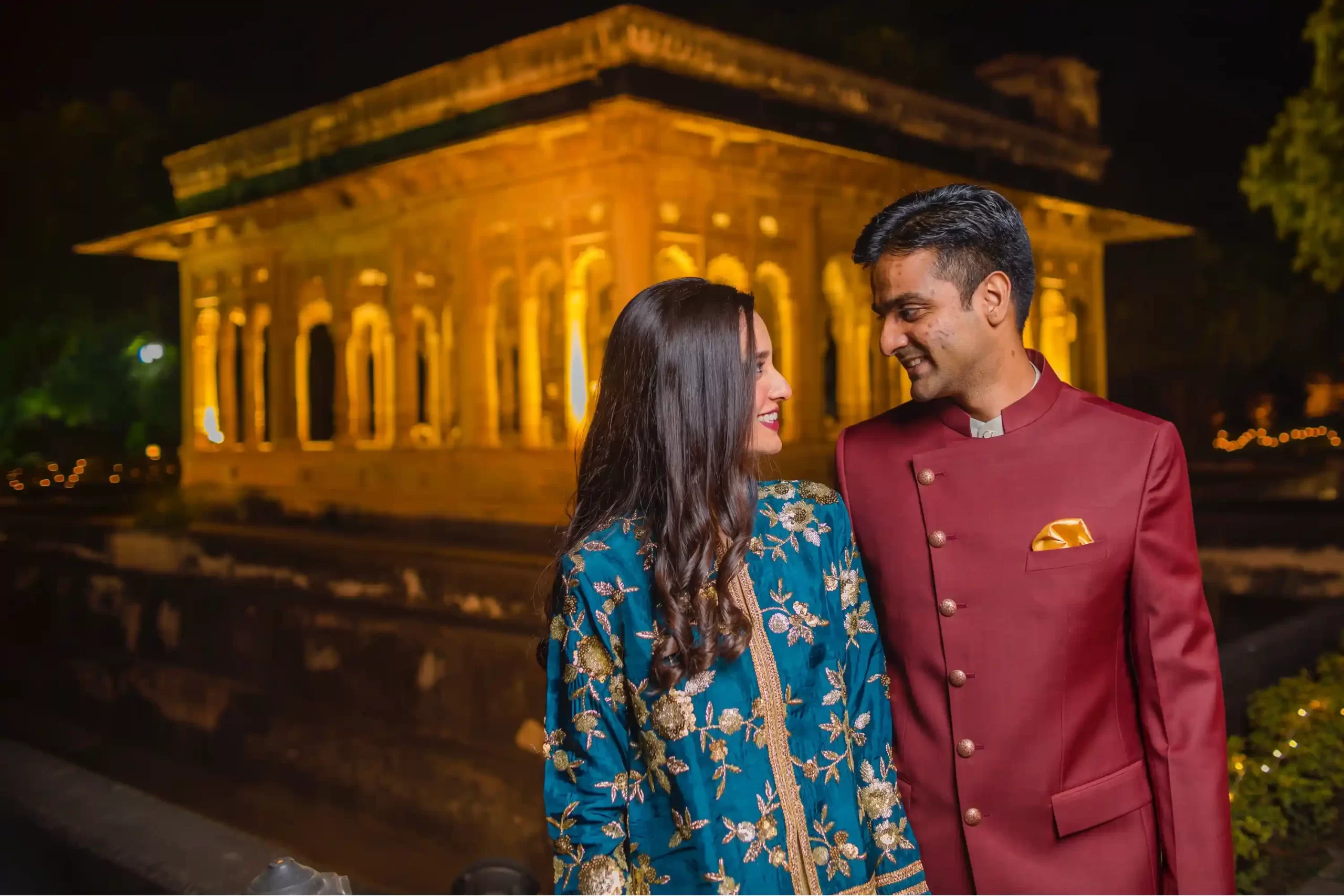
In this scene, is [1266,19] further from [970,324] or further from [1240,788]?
[970,324]

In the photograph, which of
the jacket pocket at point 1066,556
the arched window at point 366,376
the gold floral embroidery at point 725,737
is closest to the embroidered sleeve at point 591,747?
the gold floral embroidery at point 725,737

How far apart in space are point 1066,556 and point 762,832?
55 cm

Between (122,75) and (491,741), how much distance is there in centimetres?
530

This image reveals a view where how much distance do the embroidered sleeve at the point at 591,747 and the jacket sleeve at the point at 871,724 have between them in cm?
30

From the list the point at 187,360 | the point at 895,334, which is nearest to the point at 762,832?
the point at 895,334

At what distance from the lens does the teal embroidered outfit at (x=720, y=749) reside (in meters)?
1.34

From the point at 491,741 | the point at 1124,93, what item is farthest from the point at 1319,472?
the point at 491,741

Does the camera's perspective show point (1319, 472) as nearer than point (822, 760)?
No

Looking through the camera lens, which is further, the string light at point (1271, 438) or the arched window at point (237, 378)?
the arched window at point (237, 378)

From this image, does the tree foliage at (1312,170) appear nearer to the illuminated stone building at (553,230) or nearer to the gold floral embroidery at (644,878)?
the illuminated stone building at (553,230)

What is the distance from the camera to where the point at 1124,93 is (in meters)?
6.83

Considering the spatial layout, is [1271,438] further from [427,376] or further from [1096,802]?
[427,376]

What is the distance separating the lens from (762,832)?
4.44ft

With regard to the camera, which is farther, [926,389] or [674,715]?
[926,389]
